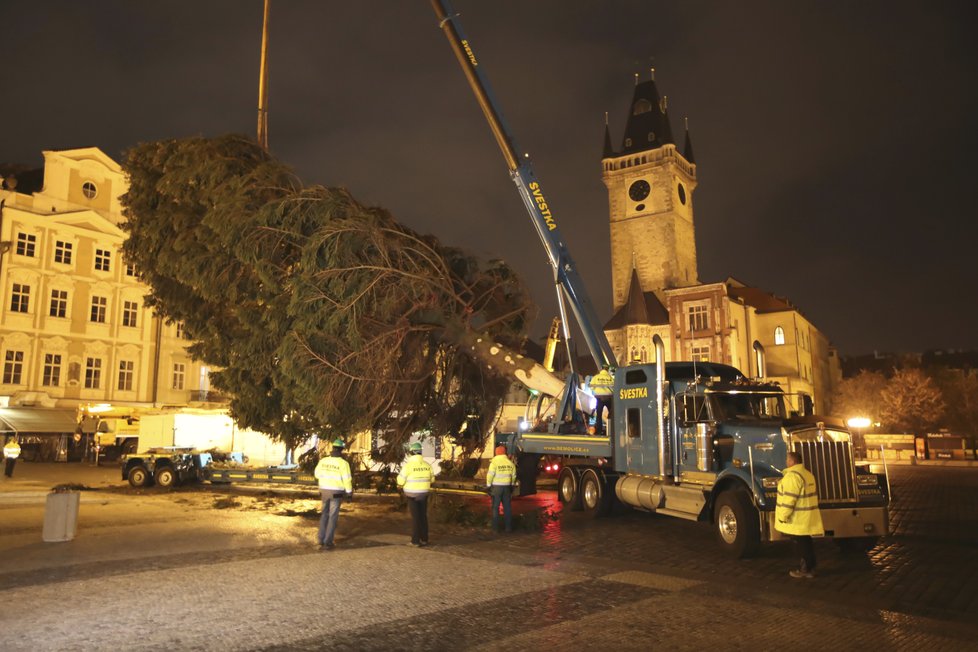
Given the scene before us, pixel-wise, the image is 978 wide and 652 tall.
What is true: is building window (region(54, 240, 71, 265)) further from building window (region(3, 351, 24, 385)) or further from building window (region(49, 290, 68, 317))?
building window (region(3, 351, 24, 385))

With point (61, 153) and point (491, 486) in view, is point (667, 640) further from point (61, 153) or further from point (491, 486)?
point (61, 153)

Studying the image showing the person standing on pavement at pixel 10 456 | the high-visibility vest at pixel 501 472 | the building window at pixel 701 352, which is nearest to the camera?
the high-visibility vest at pixel 501 472

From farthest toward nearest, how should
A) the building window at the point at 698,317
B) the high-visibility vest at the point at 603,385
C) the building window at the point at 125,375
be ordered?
the building window at the point at 698,317
the building window at the point at 125,375
the high-visibility vest at the point at 603,385

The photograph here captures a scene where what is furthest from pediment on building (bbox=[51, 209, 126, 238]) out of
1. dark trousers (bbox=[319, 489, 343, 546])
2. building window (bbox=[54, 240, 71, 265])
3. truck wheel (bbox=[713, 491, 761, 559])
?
truck wheel (bbox=[713, 491, 761, 559])

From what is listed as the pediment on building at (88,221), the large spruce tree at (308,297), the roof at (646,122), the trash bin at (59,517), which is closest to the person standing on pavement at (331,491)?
the trash bin at (59,517)

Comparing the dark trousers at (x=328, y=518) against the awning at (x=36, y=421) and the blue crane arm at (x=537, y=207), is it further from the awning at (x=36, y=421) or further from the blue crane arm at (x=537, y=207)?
the awning at (x=36, y=421)


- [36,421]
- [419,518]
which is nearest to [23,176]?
[36,421]

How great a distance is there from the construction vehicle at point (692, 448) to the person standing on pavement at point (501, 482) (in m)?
2.48

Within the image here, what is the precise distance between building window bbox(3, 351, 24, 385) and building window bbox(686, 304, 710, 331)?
136 ft

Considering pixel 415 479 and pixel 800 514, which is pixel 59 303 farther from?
pixel 800 514

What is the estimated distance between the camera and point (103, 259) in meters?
39.8

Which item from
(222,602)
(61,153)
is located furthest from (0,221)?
(222,602)

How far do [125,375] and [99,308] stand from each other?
407cm

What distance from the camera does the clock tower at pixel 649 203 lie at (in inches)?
2542
